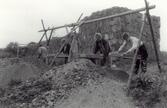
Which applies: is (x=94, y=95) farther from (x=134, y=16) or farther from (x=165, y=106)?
(x=134, y=16)

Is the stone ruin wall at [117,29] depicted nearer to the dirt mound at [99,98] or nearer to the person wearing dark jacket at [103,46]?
the person wearing dark jacket at [103,46]

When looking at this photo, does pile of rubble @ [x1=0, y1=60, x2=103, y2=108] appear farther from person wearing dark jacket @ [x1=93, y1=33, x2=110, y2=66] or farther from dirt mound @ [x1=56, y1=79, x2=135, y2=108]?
person wearing dark jacket @ [x1=93, y1=33, x2=110, y2=66]

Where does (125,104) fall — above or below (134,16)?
below

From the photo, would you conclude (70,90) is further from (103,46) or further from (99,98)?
(103,46)

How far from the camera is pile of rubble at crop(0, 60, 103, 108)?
12195 millimetres

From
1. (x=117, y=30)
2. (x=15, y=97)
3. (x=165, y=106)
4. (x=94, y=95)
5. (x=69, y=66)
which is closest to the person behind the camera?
(x=165, y=106)

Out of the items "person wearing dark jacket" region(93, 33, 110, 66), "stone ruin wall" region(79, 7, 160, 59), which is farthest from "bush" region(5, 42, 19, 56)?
"person wearing dark jacket" region(93, 33, 110, 66)

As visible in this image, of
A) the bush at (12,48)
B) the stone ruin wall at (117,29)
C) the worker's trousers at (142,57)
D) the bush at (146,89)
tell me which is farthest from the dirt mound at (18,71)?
the bush at (12,48)

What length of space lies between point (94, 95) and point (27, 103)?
2128 mm

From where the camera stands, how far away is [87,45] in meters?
22.5

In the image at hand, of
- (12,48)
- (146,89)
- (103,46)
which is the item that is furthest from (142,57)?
(12,48)

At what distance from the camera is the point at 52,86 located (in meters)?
13.0

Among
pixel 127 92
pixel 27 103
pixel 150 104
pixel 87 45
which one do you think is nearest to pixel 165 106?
pixel 150 104

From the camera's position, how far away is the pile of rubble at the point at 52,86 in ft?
40.0
